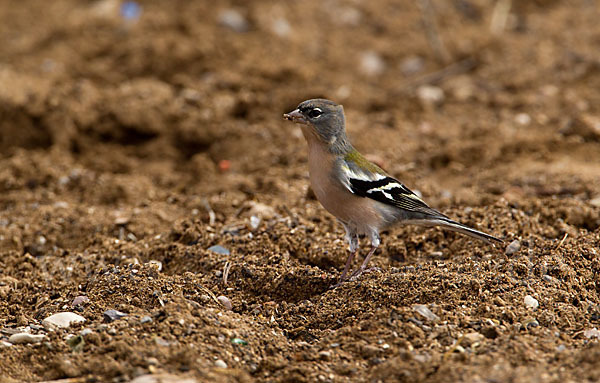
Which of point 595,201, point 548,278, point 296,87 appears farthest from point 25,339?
point 296,87

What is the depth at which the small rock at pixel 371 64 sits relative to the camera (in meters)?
9.80

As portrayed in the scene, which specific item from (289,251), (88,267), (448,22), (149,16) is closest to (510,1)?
(448,22)

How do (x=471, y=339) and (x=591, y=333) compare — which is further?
(x=591, y=333)

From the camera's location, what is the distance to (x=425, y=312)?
428cm

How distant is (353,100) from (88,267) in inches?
179

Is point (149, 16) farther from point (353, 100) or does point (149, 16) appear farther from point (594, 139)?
point (594, 139)

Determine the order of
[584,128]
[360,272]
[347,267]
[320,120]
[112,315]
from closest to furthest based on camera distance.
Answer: [112,315]
[360,272]
[347,267]
[320,120]
[584,128]

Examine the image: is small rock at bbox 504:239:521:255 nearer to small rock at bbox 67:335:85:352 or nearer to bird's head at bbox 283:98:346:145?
bird's head at bbox 283:98:346:145

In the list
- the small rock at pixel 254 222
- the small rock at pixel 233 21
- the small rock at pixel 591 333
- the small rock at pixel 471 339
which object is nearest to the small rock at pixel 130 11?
the small rock at pixel 233 21

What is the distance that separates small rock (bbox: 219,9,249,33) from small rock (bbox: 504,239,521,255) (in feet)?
19.7

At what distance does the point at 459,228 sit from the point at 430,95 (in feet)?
13.9

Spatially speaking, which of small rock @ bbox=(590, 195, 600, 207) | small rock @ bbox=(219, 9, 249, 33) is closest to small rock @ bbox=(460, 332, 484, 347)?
small rock @ bbox=(590, 195, 600, 207)

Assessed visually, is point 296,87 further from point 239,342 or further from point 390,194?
point 239,342

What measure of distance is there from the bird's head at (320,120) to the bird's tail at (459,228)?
93 centimetres
